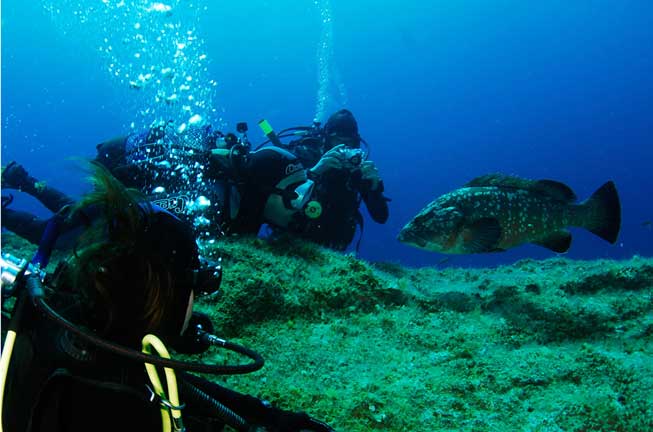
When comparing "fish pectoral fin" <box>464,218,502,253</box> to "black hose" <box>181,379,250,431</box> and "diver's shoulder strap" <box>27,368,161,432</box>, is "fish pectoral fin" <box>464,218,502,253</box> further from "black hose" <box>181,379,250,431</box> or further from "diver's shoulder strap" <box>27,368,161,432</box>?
"diver's shoulder strap" <box>27,368,161,432</box>

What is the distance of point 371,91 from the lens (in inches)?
→ 4200

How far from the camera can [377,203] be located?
6801 mm

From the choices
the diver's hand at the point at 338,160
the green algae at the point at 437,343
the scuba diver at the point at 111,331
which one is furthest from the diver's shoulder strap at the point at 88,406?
the diver's hand at the point at 338,160

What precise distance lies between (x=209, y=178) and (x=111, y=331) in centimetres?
386

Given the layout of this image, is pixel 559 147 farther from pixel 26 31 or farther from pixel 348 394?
pixel 348 394

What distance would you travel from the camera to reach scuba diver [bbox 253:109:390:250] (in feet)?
18.3

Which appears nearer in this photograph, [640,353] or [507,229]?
[640,353]

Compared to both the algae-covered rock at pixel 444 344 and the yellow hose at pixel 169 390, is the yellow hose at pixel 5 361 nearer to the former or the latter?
the yellow hose at pixel 169 390

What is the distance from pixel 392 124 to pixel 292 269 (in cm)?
10999

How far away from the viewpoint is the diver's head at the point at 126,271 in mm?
1425

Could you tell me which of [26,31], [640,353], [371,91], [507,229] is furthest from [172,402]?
[371,91]

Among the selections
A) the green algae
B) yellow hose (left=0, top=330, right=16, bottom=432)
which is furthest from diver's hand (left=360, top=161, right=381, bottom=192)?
yellow hose (left=0, top=330, right=16, bottom=432)

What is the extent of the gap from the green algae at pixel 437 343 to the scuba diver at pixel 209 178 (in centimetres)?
46

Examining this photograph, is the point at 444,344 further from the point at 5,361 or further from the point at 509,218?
the point at 5,361
